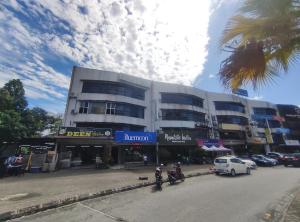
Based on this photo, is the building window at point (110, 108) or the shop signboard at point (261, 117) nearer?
the building window at point (110, 108)

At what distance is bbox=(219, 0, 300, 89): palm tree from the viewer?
142 inches

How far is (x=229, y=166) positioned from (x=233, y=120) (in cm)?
2613

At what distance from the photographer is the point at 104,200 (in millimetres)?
9656

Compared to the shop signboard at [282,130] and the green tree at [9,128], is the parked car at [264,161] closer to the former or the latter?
the shop signboard at [282,130]

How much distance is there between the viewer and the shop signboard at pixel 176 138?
26669 mm

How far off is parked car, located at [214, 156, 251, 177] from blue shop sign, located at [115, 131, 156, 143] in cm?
908

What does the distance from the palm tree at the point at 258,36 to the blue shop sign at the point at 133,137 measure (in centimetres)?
2023

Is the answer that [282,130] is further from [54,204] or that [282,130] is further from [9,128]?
[9,128]

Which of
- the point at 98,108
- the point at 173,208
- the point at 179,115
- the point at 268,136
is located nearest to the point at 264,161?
the point at 179,115

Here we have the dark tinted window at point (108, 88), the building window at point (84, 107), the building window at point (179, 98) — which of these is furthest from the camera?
the building window at point (179, 98)

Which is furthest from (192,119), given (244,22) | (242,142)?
(244,22)

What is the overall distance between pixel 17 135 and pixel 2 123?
1.87 metres

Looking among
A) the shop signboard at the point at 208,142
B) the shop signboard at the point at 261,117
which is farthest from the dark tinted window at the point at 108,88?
the shop signboard at the point at 261,117

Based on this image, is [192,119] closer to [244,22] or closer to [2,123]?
[2,123]
